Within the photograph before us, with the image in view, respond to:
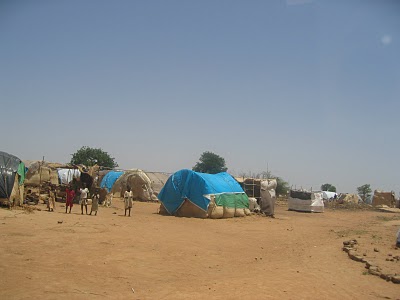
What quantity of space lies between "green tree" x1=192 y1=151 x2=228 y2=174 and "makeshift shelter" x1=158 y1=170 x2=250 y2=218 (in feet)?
159

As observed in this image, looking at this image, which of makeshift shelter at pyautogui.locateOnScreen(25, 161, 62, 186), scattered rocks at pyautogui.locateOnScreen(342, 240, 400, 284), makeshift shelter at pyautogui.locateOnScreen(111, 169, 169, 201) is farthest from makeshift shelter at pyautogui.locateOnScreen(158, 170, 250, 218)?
makeshift shelter at pyautogui.locateOnScreen(111, 169, 169, 201)

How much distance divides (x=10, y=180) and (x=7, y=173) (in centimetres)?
38

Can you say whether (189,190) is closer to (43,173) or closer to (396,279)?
(43,173)

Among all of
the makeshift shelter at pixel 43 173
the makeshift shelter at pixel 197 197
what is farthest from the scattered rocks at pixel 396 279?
the makeshift shelter at pixel 43 173

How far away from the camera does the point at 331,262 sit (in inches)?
412

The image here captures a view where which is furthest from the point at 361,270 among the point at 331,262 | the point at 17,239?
the point at 17,239

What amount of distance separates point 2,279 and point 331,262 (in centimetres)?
815

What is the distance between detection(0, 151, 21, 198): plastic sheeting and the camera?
18.0 meters

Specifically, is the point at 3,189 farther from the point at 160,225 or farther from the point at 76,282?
the point at 76,282

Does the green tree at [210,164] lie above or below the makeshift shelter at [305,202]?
above

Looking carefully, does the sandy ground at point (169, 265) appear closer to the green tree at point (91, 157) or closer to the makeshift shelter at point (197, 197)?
the makeshift shelter at point (197, 197)

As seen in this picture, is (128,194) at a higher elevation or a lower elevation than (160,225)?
higher

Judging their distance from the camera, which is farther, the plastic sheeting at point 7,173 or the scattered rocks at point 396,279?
the plastic sheeting at point 7,173

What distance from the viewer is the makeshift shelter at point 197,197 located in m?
21.7
